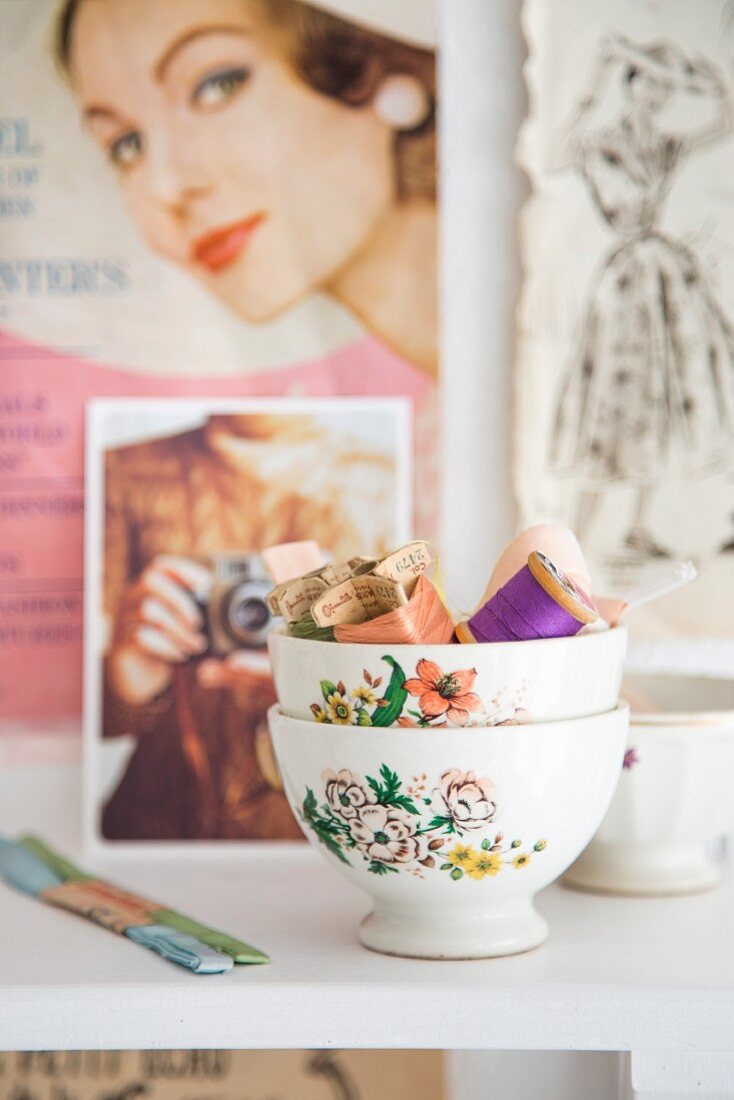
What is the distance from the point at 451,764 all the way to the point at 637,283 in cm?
44

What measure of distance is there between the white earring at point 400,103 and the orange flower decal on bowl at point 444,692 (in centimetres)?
47

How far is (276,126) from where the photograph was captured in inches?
34.3

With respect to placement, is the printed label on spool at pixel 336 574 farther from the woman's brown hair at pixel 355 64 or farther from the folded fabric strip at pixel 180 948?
the woman's brown hair at pixel 355 64

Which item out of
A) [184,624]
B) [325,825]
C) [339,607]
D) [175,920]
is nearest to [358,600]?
[339,607]

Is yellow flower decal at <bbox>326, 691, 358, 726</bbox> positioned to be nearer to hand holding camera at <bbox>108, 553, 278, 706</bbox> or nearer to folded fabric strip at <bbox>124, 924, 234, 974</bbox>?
folded fabric strip at <bbox>124, 924, 234, 974</bbox>

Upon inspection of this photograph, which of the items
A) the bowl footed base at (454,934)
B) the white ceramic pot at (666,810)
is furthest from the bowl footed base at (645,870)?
the bowl footed base at (454,934)

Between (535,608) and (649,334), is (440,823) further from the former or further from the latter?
(649,334)

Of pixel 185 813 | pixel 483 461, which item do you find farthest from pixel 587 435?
pixel 185 813

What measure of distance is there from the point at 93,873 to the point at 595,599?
38 centimetres

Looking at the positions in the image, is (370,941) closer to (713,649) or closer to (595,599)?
(595,599)

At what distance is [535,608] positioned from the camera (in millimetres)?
565

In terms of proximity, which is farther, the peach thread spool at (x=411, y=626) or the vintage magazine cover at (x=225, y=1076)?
the vintage magazine cover at (x=225, y=1076)

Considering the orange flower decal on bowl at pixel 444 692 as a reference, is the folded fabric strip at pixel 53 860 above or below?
below

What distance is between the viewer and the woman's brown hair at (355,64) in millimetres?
862
